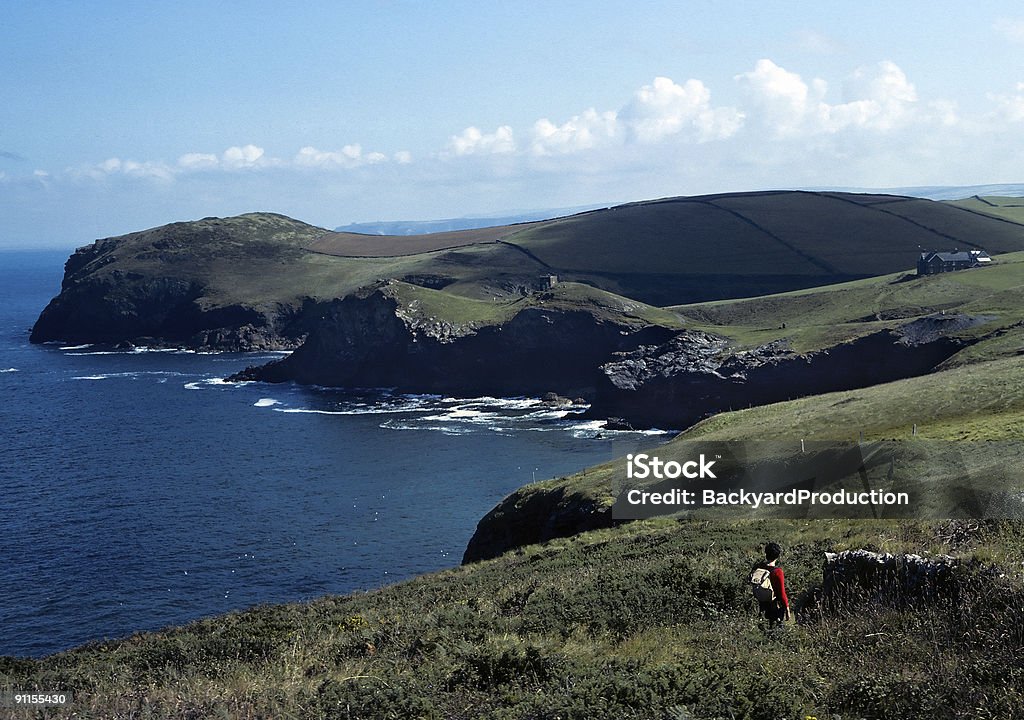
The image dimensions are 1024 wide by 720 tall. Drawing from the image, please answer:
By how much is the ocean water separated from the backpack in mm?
47068

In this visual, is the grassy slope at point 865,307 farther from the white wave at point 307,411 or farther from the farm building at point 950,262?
the white wave at point 307,411

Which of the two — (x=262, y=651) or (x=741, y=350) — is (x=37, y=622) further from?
(x=741, y=350)

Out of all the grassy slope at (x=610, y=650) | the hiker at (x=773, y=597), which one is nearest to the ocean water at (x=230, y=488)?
the grassy slope at (x=610, y=650)

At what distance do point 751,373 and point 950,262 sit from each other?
67648 mm

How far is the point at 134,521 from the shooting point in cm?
7700

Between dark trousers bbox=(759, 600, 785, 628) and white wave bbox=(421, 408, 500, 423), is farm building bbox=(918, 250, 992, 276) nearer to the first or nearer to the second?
white wave bbox=(421, 408, 500, 423)

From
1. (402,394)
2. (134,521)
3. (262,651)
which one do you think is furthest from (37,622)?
(402,394)

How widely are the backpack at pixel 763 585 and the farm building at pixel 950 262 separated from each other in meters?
163

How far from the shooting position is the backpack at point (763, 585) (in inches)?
624

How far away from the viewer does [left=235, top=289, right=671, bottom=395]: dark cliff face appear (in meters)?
145

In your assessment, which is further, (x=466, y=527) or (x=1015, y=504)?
(x=466, y=527)

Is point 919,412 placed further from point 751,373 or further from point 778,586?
point 751,373

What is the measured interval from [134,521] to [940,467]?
65.9m
